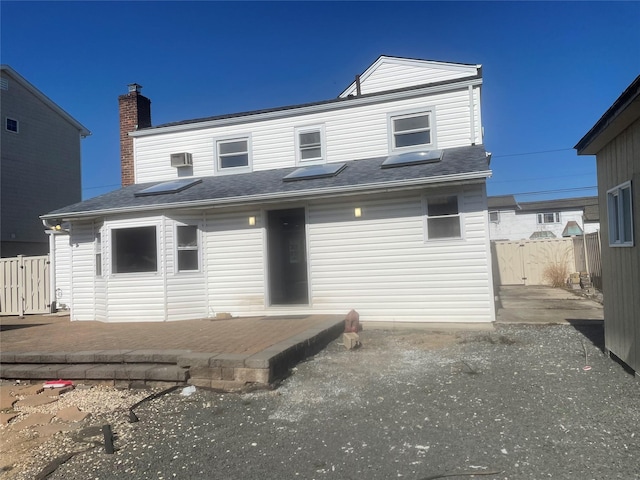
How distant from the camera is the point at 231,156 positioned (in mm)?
12500

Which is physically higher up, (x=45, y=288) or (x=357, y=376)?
(x=45, y=288)

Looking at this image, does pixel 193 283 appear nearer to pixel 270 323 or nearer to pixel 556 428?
pixel 270 323

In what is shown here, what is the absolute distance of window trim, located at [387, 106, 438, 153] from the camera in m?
10.9

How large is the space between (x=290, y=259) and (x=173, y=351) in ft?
20.0

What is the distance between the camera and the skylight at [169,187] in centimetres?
1105

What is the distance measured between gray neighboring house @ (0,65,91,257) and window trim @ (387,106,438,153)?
1605 centimetres

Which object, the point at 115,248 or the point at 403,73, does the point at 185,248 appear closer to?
the point at 115,248

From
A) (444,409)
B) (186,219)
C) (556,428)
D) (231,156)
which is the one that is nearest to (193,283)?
(186,219)

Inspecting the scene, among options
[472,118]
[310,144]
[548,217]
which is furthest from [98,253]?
[548,217]

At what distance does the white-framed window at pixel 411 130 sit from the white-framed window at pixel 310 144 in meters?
1.83

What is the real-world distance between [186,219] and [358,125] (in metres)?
4.83

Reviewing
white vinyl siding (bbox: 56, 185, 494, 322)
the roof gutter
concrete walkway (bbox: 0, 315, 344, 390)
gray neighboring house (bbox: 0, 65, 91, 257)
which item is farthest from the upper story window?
concrete walkway (bbox: 0, 315, 344, 390)

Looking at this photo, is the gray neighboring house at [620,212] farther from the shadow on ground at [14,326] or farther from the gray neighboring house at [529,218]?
the gray neighboring house at [529,218]

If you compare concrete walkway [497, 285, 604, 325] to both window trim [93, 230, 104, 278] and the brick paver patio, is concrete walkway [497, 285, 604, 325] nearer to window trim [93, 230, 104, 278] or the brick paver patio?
the brick paver patio
